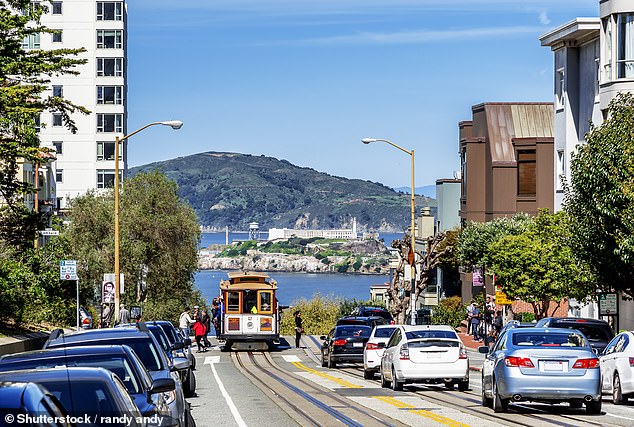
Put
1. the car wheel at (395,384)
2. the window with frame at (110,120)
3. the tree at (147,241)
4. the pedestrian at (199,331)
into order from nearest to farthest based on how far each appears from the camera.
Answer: the car wheel at (395,384)
the pedestrian at (199,331)
the tree at (147,241)
the window with frame at (110,120)

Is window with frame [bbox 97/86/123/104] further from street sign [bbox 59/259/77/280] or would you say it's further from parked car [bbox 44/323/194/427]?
parked car [bbox 44/323/194/427]

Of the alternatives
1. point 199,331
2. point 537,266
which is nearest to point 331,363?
point 537,266

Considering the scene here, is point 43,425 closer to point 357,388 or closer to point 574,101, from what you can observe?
point 357,388

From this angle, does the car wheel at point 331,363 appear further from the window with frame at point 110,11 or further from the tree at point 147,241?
the window with frame at point 110,11

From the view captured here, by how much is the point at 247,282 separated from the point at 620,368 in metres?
28.5

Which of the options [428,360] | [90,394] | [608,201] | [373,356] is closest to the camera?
[90,394]

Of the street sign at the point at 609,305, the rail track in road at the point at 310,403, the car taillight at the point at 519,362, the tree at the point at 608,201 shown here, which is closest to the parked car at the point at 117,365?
the rail track in road at the point at 310,403

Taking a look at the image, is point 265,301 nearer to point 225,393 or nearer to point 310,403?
point 225,393

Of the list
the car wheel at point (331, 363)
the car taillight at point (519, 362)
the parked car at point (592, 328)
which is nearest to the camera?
the car taillight at point (519, 362)

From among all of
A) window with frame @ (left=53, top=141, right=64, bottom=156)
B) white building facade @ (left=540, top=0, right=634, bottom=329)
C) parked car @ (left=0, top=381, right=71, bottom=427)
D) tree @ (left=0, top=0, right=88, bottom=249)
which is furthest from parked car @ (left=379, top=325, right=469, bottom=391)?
window with frame @ (left=53, top=141, right=64, bottom=156)

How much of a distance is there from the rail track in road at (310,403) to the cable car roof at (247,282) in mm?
11653

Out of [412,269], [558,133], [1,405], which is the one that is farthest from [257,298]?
[1,405]

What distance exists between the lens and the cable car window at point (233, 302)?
49031mm

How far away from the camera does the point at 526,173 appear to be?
6419 centimetres
